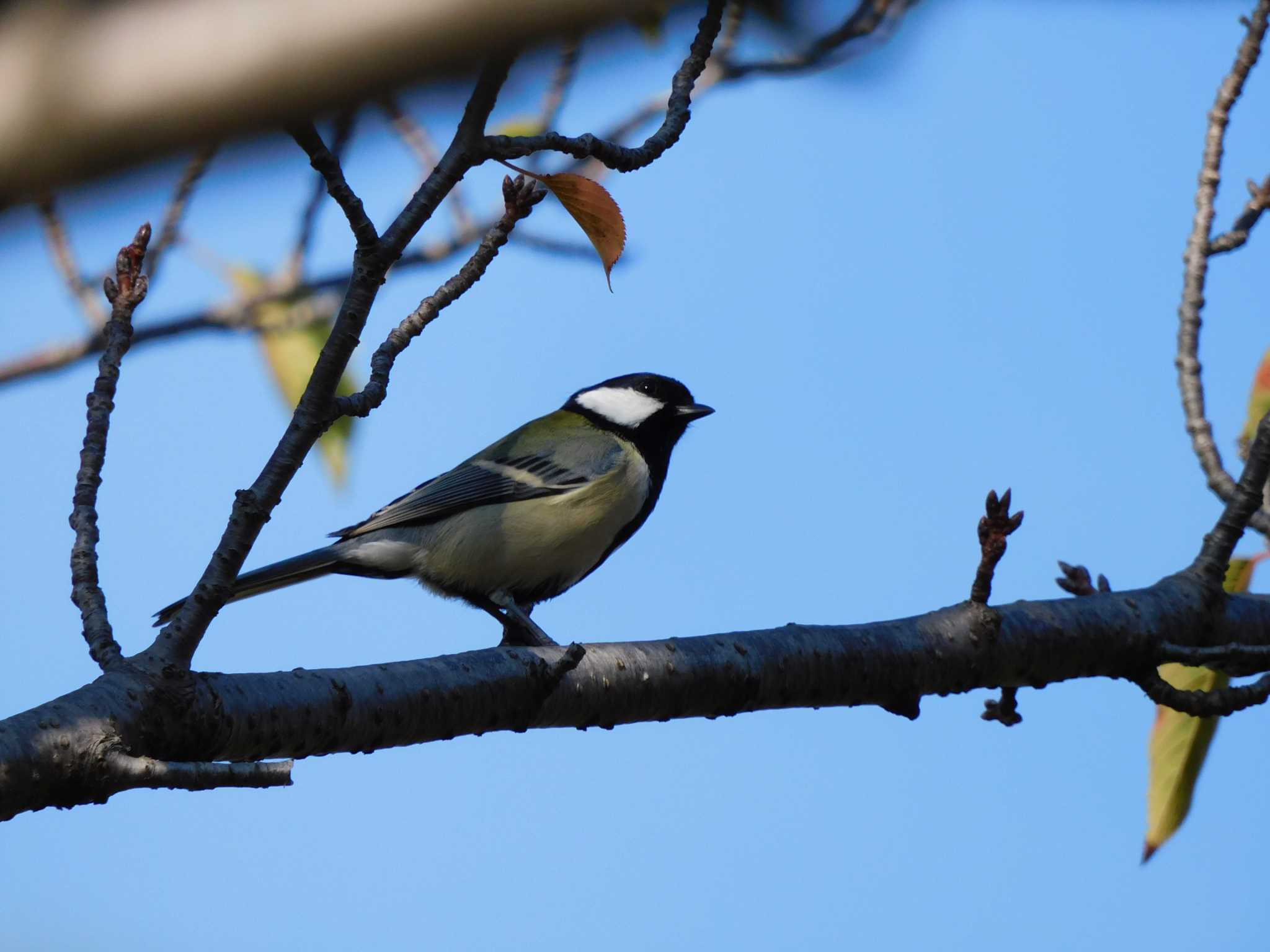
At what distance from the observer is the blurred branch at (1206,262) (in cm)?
371

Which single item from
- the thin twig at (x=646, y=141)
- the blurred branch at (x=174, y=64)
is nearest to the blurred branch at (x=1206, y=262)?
the thin twig at (x=646, y=141)

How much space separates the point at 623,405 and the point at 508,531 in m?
1.42

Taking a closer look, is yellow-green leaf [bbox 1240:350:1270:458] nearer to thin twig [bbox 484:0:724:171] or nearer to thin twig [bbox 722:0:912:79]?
thin twig [bbox 722:0:912:79]

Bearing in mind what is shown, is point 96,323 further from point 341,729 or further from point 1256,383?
point 1256,383

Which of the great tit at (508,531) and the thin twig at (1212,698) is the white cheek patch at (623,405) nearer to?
the great tit at (508,531)

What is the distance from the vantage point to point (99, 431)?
2.26m

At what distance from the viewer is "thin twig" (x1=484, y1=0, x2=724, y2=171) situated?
6.47 feet

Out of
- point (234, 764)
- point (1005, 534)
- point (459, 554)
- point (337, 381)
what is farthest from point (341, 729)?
point (459, 554)

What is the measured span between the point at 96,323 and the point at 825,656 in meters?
1.78

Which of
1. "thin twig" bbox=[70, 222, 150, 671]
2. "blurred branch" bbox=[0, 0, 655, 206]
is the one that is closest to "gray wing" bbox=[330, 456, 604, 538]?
"thin twig" bbox=[70, 222, 150, 671]

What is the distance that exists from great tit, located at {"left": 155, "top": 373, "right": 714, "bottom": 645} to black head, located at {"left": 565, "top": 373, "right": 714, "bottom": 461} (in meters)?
0.41

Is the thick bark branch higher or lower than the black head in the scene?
lower

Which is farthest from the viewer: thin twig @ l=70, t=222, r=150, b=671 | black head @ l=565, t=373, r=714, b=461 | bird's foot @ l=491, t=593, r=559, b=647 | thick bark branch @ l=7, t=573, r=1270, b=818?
black head @ l=565, t=373, r=714, b=461

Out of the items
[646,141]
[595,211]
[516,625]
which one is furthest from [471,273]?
[516,625]
